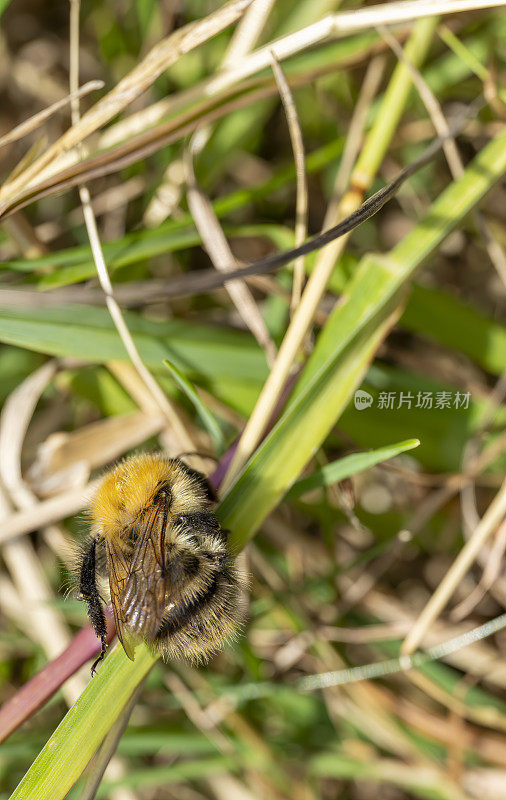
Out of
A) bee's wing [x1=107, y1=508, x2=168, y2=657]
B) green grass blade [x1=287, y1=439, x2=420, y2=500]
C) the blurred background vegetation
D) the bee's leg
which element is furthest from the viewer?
the blurred background vegetation

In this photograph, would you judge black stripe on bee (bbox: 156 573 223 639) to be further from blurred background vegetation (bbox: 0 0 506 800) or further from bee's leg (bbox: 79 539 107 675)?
blurred background vegetation (bbox: 0 0 506 800)

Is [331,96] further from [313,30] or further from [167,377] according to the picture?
[167,377]

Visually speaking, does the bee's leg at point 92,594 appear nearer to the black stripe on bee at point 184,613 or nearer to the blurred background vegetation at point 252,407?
the black stripe on bee at point 184,613

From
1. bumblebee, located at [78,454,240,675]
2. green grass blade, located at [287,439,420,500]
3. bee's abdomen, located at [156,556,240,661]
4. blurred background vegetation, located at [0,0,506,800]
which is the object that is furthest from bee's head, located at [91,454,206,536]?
blurred background vegetation, located at [0,0,506,800]

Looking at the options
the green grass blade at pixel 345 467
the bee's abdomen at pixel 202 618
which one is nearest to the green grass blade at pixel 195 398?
the green grass blade at pixel 345 467

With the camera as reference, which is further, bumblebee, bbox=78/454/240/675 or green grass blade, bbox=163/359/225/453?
green grass blade, bbox=163/359/225/453

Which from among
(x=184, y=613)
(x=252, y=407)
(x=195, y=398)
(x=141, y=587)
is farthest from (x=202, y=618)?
(x=252, y=407)

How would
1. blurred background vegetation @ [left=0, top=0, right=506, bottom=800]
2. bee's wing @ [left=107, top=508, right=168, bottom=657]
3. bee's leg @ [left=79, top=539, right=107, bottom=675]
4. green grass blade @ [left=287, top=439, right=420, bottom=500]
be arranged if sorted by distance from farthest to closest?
blurred background vegetation @ [left=0, top=0, right=506, bottom=800] → green grass blade @ [left=287, top=439, right=420, bottom=500] → bee's leg @ [left=79, top=539, right=107, bottom=675] → bee's wing @ [left=107, top=508, right=168, bottom=657]

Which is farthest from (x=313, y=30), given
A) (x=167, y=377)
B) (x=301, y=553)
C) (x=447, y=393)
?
(x=301, y=553)

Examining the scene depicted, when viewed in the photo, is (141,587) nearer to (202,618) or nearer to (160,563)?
(160,563)
